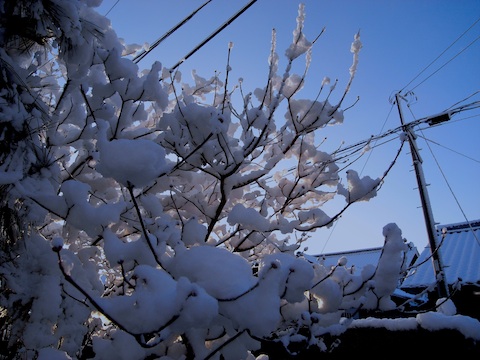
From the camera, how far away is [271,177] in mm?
3451

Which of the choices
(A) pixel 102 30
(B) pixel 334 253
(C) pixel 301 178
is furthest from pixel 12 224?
(B) pixel 334 253

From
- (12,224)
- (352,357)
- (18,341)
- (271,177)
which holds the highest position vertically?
(271,177)

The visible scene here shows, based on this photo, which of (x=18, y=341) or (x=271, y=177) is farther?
(x=271, y=177)

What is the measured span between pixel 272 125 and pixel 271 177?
0.87 metres

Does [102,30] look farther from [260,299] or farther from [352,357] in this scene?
[352,357]

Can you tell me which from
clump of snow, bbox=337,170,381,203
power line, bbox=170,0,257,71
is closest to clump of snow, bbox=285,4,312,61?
power line, bbox=170,0,257,71

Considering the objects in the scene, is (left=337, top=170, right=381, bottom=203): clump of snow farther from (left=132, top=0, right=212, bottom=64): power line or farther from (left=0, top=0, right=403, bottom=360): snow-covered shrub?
(left=132, top=0, right=212, bottom=64): power line

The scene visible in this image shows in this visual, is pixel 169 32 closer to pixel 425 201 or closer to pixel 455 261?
pixel 425 201

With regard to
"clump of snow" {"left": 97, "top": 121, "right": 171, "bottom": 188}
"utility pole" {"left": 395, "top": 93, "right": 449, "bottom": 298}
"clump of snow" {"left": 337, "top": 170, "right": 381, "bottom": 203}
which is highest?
"utility pole" {"left": 395, "top": 93, "right": 449, "bottom": 298}

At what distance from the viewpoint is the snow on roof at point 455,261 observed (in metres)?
6.99

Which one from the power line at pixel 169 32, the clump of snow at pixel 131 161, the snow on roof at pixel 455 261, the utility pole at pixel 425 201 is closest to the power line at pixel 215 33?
the power line at pixel 169 32

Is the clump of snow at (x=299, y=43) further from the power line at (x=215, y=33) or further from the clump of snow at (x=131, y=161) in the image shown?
the clump of snow at (x=131, y=161)

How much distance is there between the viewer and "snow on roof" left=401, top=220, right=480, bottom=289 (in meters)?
6.99

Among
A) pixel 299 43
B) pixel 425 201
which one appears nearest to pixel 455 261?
pixel 425 201
